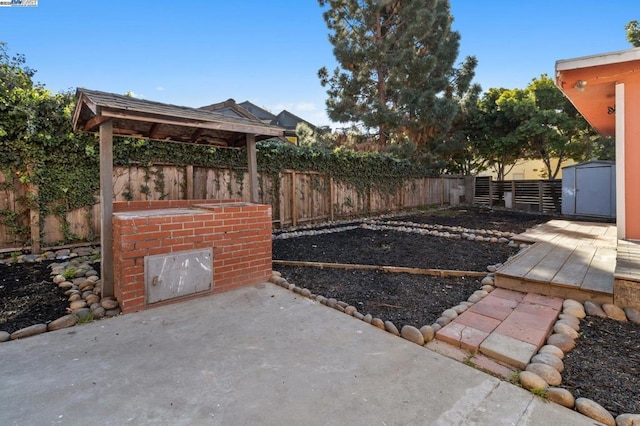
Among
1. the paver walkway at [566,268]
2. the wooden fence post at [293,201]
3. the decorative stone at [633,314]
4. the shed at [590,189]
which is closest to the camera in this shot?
the decorative stone at [633,314]

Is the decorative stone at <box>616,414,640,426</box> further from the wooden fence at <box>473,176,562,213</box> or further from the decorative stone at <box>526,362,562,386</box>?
the wooden fence at <box>473,176,562,213</box>

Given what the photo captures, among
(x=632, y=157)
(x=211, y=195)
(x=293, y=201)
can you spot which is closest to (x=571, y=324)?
(x=632, y=157)

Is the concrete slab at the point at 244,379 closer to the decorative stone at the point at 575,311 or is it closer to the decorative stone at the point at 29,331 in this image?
the decorative stone at the point at 29,331

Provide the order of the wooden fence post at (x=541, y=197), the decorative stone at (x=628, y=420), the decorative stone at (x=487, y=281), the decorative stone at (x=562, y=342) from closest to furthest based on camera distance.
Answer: the decorative stone at (x=628, y=420) < the decorative stone at (x=562, y=342) < the decorative stone at (x=487, y=281) < the wooden fence post at (x=541, y=197)

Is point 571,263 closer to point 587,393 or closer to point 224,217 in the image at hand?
point 587,393

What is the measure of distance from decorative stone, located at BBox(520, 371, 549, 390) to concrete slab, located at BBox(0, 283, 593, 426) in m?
0.07

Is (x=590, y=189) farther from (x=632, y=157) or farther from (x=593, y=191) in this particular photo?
(x=632, y=157)

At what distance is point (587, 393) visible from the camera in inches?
62.7

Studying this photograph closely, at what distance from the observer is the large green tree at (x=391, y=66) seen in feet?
39.3

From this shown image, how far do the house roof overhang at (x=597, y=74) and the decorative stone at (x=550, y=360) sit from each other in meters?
4.43

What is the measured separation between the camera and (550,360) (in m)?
1.81

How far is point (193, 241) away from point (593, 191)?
1160 cm

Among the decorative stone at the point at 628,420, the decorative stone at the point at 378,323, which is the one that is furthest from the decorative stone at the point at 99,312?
the decorative stone at the point at 628,420

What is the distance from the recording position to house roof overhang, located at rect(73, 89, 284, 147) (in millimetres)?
2657
